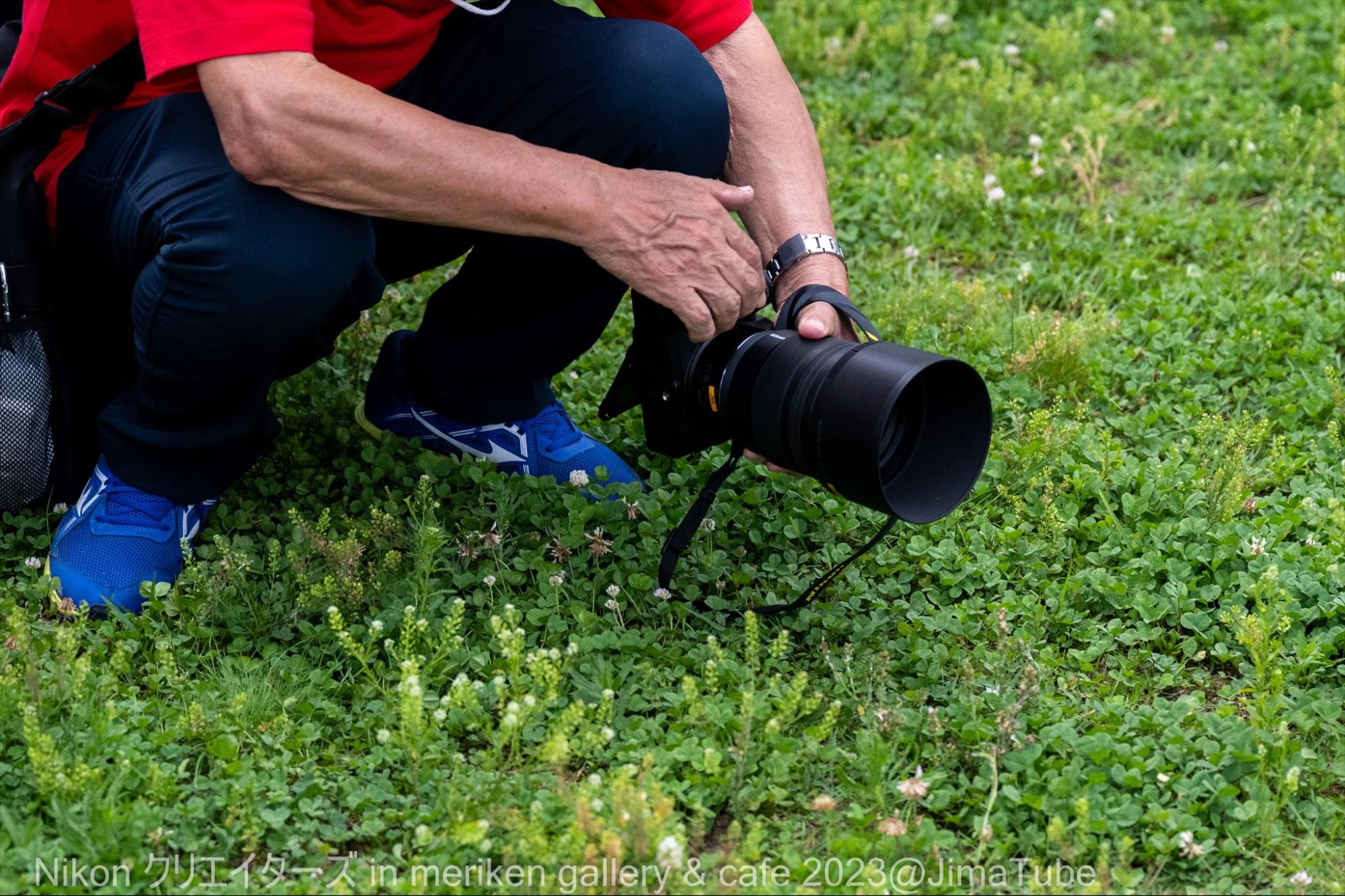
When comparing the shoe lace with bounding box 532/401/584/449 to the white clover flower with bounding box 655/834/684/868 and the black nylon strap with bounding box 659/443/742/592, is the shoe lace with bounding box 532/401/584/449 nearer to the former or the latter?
the black nylon strap with bounding box 659/443/742/592

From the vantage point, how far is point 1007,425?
338 cm

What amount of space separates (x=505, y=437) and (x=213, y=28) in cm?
117

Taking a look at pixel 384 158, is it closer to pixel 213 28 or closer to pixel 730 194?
pixel 213 28

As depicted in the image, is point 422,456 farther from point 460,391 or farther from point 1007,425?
point 1007,425

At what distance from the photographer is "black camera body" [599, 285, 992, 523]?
2240 millimetres

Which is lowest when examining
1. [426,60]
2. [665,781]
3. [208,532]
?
[208,532]

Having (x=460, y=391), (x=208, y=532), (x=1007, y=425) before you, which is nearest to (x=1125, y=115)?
(x=1007, y=425)

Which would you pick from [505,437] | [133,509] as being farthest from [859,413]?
Answer: [133,509]

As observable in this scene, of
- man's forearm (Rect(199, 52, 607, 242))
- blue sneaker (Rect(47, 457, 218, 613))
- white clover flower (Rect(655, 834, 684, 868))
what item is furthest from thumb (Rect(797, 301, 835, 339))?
blue sneaker (Rect(47, 457, 218, 613))

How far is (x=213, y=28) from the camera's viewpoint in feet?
7.19

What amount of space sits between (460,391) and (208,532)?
0.61 metres

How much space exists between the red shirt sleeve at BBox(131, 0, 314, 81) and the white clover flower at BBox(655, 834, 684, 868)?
1.37 m

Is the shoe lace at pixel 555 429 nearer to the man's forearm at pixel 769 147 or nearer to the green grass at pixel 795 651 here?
the green grass at pixel 795 651

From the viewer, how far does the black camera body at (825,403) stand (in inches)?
88.2
